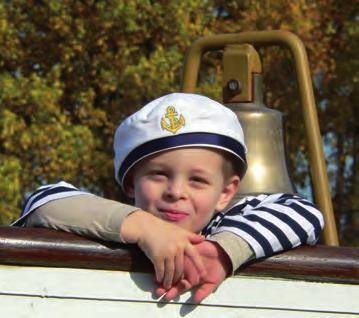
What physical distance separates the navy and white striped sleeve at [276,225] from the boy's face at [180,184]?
2.6 inches

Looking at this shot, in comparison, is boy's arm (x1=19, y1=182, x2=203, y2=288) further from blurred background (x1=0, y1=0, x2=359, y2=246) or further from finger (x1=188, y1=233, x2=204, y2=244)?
blurred background (x1=0, y1=0, x2=359, y2=246)

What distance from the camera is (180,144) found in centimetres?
189

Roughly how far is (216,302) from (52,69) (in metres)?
7.84

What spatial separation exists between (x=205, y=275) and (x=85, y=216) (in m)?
0.24

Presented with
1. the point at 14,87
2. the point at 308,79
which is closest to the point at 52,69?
the point at 14,87

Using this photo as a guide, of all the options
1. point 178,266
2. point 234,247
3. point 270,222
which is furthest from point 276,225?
point 178,266

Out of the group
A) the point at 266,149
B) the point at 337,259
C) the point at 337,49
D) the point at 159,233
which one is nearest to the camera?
the point at 159,233

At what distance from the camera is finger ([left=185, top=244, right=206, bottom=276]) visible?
167 centimetres

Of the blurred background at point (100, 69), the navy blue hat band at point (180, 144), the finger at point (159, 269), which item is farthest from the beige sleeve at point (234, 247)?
the blurred background at point (100, 69)

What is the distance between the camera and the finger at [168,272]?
1.66 meters

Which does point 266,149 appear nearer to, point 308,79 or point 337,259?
point 308,79

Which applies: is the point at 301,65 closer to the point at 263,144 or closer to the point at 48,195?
the point at 263,144

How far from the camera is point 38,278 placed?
171cm

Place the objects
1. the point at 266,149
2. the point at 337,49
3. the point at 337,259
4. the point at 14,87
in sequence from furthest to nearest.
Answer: the point at 337,49, the point at 14,87, the point at 266,149, the point at 337,259
